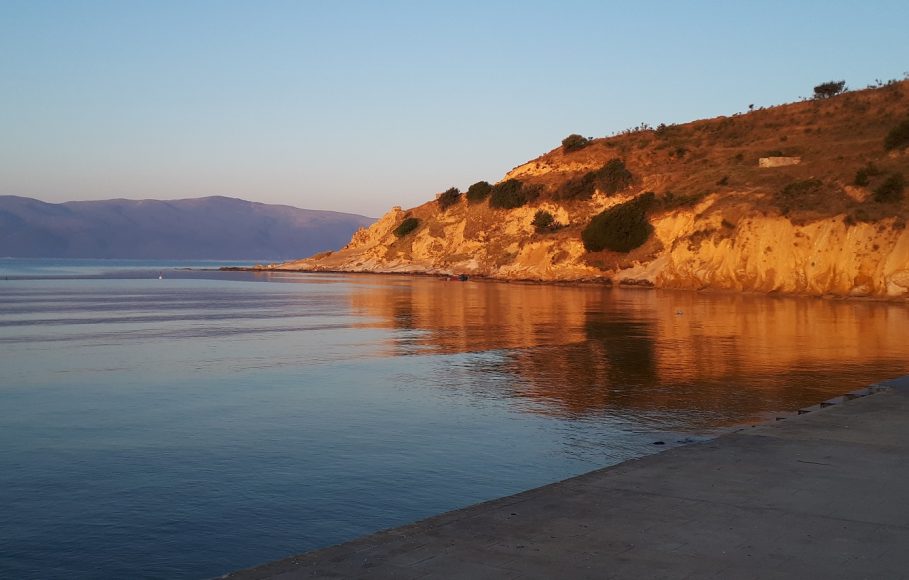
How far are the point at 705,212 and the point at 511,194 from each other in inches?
1610

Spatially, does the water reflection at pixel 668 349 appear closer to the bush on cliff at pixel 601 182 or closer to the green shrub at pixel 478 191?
the bush on cliff at pixel 601 182

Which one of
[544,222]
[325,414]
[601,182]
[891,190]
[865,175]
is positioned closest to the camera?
[325,414]

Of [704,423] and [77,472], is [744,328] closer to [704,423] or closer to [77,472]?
[704,423]

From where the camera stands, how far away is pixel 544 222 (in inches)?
4186

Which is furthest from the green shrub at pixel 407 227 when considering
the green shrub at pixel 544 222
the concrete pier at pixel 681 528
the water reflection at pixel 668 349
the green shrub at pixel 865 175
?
the concrete pier at pixel 681 528

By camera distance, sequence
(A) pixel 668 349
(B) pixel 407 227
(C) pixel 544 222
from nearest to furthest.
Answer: (A) pixel 668 349
(C) pixel 544 222
(B) pixel 407 227

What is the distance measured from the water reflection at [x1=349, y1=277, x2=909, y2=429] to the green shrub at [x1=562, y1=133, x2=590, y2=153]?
73.6m

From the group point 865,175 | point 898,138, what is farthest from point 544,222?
point 865,175

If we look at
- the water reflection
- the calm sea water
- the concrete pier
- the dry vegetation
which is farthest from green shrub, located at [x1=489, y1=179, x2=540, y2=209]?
the concrete pier

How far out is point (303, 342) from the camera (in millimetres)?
31938

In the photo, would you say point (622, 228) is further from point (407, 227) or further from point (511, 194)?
point (407, 227)

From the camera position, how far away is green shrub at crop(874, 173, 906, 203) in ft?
204

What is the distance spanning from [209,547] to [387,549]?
277 cm

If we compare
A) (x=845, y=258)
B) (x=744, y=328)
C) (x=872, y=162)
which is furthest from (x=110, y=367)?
(x=872, y=162)
